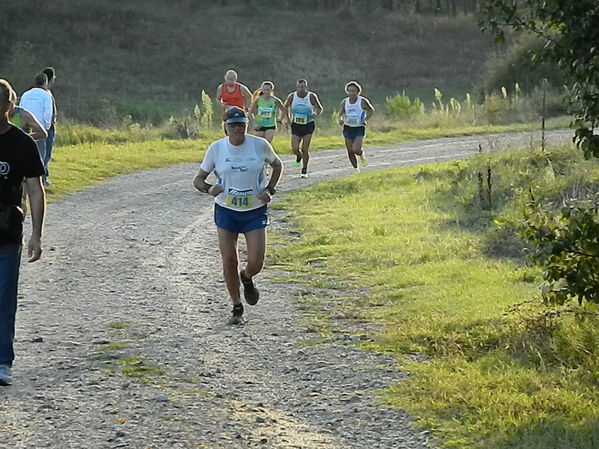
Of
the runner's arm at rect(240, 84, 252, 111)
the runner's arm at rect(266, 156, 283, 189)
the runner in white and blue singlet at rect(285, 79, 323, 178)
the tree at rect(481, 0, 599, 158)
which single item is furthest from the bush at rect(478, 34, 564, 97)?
the tree at rect(481, 0, 599, 158)

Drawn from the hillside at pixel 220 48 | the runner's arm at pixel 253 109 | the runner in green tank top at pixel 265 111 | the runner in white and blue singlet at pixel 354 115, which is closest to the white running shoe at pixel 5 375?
the runner in green tank top at pixel 265 111

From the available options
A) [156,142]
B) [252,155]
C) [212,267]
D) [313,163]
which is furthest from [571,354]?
[156,142]

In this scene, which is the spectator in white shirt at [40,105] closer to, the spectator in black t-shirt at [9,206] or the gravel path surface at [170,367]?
the gravel path surface at [170,367]

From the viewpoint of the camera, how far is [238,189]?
9.74 m

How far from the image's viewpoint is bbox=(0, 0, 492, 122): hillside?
62.6m

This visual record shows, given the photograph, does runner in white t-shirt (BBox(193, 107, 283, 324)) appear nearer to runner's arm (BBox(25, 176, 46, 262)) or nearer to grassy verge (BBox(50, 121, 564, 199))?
runner's arm (BBox(25, 176, 46, 262))

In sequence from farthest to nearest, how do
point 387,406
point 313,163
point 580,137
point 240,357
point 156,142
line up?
point 156,142, point 313,163, point 240,357, point 387,406, point 580,137

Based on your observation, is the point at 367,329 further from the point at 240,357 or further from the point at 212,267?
the point at 212,267

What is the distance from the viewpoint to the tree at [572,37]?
21.3 feet

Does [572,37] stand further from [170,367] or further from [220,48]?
[220,48]

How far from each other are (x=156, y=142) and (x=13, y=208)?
67.5 feet

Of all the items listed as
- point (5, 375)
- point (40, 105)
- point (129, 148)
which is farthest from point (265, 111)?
point (5, 375)

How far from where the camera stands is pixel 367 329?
939cm

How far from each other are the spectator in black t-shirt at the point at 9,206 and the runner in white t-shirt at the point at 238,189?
2.22 metres
